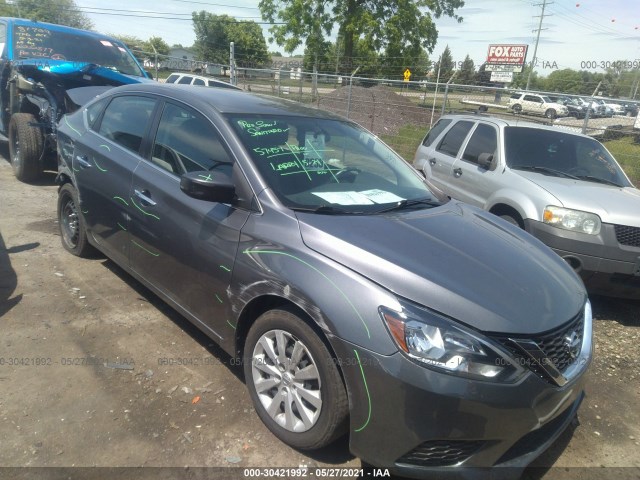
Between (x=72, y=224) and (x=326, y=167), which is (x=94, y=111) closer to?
(x=72, y=224)

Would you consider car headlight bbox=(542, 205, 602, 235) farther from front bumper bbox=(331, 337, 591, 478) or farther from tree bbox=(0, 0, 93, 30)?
tree bbox=(0, 0, 93, 30)

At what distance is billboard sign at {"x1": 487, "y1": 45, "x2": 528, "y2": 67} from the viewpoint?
41.9 m

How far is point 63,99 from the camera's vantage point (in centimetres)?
649

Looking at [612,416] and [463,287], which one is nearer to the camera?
[463,287]

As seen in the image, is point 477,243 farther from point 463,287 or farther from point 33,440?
point 33,440

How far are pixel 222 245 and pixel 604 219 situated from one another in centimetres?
350

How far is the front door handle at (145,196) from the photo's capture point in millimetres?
3253

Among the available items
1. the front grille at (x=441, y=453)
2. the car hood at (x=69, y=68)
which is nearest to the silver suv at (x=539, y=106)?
the car hood at (x=69, y=68)

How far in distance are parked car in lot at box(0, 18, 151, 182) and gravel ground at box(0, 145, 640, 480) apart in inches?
119

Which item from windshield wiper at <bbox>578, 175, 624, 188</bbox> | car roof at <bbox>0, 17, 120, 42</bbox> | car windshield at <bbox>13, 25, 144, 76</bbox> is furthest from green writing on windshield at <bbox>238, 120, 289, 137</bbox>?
car roof at <bbox>0, 17, 120, 42</bbox>

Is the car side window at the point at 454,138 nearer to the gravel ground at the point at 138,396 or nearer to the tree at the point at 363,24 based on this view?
the gravel ground at the point at 138,396

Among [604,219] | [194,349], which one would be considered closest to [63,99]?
[194,349]

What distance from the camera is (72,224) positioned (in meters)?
4.59

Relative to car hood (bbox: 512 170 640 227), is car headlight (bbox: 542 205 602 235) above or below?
below
